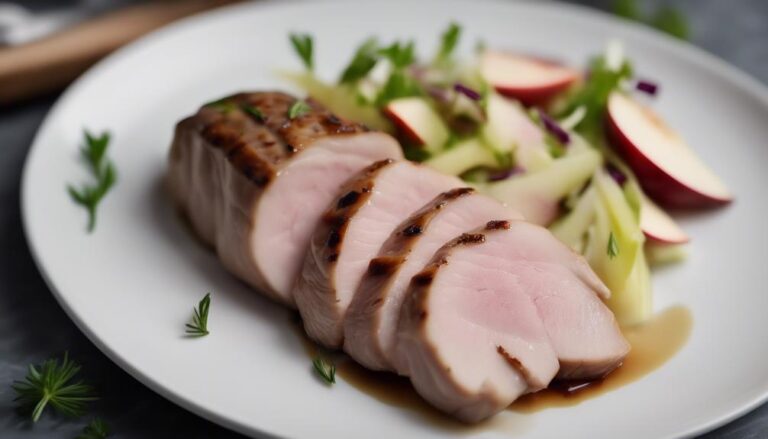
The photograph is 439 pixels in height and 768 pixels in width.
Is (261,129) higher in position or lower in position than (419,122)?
higher

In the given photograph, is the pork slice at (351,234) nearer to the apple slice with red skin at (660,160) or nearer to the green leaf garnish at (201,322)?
the green leaf garnish at (201,322)

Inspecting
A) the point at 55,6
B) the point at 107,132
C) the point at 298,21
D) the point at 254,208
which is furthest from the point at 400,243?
the point at 55,6

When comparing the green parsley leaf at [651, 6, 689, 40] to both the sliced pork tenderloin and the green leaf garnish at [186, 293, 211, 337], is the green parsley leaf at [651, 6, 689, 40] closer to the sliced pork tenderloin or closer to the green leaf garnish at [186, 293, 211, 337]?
the sliced pork tenderloin

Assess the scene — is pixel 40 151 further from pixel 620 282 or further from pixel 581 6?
pixel 581 6

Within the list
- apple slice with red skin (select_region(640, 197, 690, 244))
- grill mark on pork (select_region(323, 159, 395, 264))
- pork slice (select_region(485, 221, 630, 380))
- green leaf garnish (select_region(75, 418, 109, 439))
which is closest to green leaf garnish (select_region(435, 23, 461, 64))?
apple slice with red skin (select_region(640, 197, 690, 244))

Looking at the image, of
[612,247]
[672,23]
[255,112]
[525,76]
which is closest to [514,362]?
[612,247]

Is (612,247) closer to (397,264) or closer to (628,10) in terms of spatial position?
(397,264)
